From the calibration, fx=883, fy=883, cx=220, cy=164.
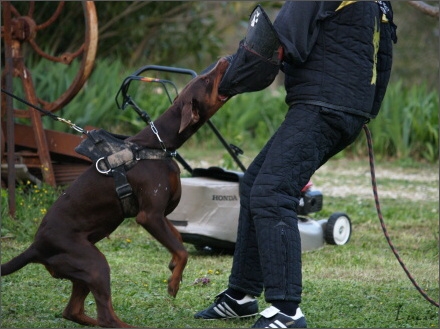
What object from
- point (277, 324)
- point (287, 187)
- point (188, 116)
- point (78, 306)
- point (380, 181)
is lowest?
point (380, 181)

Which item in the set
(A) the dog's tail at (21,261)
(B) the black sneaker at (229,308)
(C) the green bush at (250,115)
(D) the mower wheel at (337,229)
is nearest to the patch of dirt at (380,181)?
(C) the green bush at (250,115)

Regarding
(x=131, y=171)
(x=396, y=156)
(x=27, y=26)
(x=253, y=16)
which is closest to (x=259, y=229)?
(x=131, y=171)

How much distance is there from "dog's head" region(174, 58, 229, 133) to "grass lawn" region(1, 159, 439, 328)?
1035 mm

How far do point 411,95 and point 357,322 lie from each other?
8882 mm

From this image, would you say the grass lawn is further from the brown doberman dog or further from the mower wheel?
the brown doberman dog

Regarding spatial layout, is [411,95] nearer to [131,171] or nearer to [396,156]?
Result: [396,156]

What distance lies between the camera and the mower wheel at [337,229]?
22.3 feet

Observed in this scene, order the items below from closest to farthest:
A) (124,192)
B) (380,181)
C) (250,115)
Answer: (124,192) → (380,181) → (250,115)

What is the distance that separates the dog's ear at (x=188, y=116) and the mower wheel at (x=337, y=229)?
2799 millimetres

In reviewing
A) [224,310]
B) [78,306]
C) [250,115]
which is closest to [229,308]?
[224,310]

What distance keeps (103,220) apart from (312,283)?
171cm

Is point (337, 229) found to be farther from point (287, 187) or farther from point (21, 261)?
point (21, 261)

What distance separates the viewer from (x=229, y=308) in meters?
4.44

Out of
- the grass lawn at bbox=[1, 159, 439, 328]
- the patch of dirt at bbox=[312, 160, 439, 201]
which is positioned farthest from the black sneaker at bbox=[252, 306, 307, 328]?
the patch of dirt at bbox=[312, 160, 439, 201]
